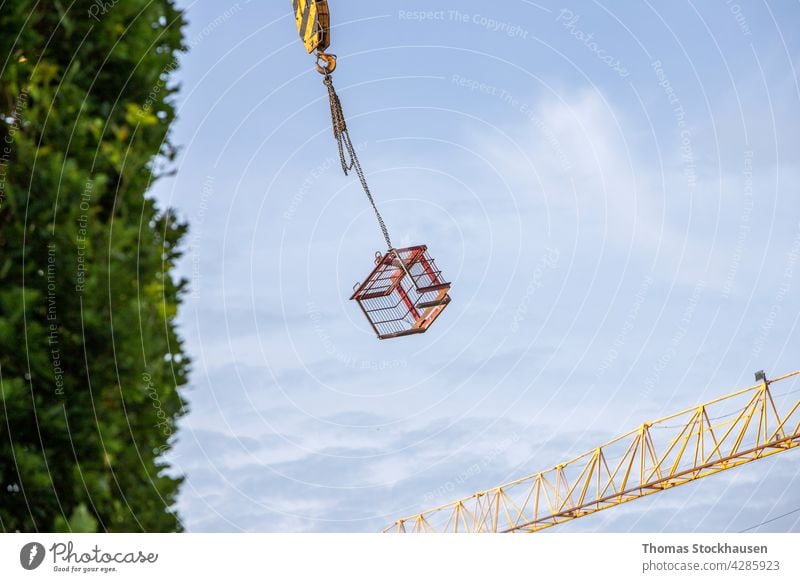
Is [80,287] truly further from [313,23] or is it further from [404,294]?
[404,294]

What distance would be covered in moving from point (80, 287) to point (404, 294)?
12.5 m

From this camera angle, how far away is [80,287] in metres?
9.04

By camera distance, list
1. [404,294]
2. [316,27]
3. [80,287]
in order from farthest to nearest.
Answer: [404,294], [316,27], [80,287]

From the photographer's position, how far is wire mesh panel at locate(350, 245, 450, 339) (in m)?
21.0

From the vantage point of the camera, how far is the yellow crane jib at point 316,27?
51.1 feet

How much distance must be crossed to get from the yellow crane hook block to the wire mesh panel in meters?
6.22

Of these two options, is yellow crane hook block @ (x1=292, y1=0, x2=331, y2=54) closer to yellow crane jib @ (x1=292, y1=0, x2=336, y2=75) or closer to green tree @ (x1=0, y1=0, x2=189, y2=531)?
yellow crane jib @ (x1=292, y1=0, x2=336, y2=75)

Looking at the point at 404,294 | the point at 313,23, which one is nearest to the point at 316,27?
the point at 313,23

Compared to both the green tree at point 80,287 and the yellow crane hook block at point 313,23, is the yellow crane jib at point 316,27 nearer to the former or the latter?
the yellow crane hook block at point 313,23

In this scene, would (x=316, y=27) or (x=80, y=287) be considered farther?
(x=316, y=27)

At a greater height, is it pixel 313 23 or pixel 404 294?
pixel 313 23

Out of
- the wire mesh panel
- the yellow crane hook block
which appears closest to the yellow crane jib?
the yellow crane hook block

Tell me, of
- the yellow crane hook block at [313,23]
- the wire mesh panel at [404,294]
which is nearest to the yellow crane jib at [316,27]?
the yellow crane hook block at [313,23]
